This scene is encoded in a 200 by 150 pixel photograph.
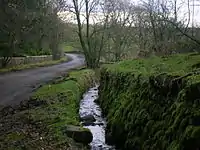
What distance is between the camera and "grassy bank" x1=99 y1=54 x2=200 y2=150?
6719mm

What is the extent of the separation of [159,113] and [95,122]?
5.23 meters

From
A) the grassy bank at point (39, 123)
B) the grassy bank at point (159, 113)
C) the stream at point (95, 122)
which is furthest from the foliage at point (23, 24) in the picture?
the grassy bank at point (159, 113)

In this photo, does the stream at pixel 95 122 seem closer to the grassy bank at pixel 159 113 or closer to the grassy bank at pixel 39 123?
the grassy bank at pixel 159 113

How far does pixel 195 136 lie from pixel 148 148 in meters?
2.17

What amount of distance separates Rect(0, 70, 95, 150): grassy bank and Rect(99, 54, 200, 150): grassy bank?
4.85 ft

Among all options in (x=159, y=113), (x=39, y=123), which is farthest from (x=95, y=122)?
(x=159, y=113)

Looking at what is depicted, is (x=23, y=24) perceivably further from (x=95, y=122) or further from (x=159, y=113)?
(x=159, y=113)

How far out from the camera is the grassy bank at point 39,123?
866 cm

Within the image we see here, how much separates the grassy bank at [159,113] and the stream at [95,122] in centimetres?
33

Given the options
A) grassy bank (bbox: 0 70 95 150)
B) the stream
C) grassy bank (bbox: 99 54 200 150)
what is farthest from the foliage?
grassy bank (bbox: 99 54 200 150)

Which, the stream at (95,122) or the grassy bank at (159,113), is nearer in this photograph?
the grassy bank at (159,113)

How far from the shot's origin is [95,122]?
44.1 ft

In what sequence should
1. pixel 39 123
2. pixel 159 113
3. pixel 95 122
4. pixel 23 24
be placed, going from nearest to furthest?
1. pixel 159 113
2. pixel 39 123
3. pixel 95 122
4. pixel 23 24

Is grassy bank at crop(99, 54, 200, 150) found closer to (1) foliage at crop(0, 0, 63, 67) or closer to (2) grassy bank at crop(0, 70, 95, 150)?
(2) grassy bank at crop(0, 70, 95, 150)
